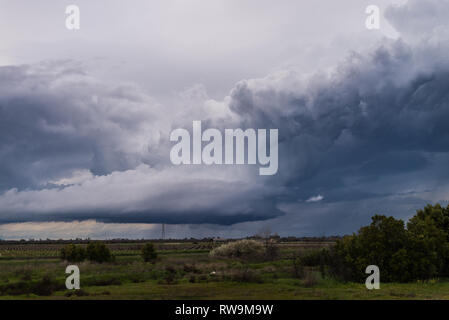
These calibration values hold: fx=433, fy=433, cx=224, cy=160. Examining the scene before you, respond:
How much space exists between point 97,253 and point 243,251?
911 inches

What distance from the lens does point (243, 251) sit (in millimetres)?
71438

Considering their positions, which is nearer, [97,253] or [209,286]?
[209,286]

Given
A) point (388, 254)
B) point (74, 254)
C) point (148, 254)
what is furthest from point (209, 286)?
point (148, 254)

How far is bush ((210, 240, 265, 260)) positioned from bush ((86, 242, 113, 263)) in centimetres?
1937

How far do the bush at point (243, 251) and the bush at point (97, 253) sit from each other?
19375 mm

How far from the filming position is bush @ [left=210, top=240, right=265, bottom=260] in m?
69.5

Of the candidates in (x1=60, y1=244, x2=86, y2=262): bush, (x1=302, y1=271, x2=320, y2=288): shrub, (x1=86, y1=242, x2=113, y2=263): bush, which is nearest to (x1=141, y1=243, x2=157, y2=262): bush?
(x1=86, y1=242, x2=113, y2=263): bush

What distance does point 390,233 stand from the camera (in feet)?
142

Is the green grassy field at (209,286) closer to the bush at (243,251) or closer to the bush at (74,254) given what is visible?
the bush at (74,254)

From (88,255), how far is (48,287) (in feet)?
95.7

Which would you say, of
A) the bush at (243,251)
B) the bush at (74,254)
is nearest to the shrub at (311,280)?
the bush at (243,251)

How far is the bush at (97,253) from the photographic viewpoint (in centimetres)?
6382

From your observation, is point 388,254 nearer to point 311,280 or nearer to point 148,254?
point 311,280
